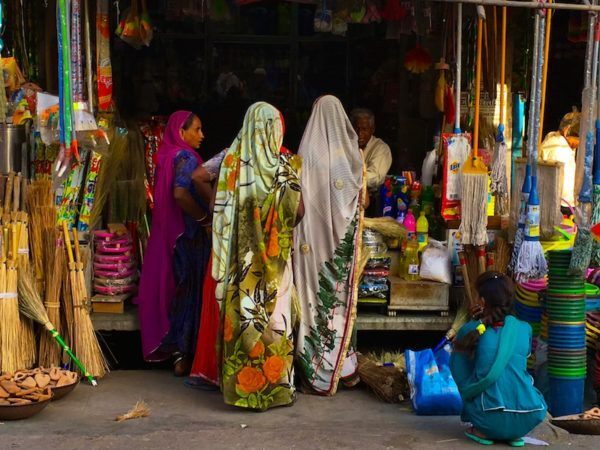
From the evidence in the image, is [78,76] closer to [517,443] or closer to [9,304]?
[9,304]

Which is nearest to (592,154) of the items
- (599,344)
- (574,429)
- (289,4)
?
(599,344)

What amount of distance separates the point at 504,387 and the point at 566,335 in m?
0.83

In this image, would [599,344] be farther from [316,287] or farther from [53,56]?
[53,56]

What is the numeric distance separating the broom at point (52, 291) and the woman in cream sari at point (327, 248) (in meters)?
1.41

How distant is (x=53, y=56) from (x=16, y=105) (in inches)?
28.6

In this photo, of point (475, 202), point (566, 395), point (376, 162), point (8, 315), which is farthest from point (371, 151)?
point (8, 315)

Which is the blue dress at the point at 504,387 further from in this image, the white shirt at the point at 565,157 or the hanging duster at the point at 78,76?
the hanging duster at the point at 78,76

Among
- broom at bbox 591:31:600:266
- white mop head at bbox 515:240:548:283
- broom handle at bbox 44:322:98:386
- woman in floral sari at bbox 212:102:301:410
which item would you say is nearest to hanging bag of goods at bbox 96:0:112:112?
woman in floral sari at bbox 212:102:301:410

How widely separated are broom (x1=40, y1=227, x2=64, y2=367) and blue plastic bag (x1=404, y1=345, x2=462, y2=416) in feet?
6.84

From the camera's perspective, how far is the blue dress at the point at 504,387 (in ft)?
16.9

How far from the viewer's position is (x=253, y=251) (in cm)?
573

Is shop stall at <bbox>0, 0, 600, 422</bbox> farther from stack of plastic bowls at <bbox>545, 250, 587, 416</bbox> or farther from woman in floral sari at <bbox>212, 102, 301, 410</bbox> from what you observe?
woman in floral sari at <bbox>212, 102, 301, 410</bbox>

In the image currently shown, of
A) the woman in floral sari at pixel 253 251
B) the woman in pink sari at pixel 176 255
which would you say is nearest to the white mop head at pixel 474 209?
the woman in floral sari at pixel 253 251

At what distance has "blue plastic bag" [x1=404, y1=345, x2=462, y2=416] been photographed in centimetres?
579
